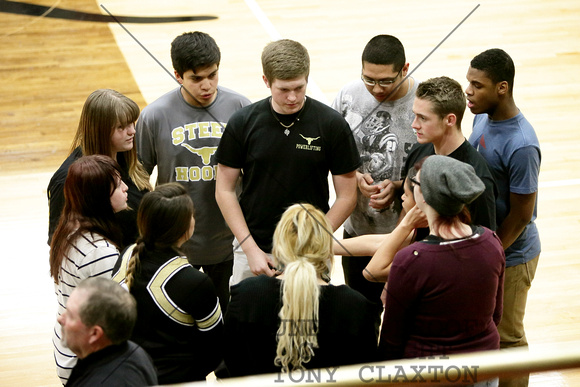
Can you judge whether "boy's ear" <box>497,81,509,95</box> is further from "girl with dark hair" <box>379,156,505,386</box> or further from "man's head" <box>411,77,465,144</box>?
"girl with dark hair" <box>379,156,505,386</box>

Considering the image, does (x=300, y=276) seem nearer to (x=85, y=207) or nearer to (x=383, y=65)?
(x=85, y=207)

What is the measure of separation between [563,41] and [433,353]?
510 cm

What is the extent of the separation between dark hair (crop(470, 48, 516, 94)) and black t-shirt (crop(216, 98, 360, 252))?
1.63ft

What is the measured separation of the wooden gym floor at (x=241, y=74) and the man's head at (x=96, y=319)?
1376 millimetres

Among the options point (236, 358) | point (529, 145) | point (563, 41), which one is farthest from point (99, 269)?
point (563, 41)

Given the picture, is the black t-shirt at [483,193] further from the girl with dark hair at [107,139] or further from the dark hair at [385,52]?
the girl with dark hair at [107,139]

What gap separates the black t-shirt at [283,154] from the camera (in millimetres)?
2287

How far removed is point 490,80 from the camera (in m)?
2.32

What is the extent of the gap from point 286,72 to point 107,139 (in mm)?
637

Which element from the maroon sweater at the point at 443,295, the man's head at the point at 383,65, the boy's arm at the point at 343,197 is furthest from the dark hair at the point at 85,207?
the man's head at the point at 383,65

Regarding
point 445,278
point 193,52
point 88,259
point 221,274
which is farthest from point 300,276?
point 221,274

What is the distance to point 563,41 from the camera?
6141mm

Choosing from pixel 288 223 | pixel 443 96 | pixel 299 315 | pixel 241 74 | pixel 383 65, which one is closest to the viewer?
pixel 299 315

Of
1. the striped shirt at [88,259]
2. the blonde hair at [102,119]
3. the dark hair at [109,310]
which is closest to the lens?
the dark hair at [109,310]
